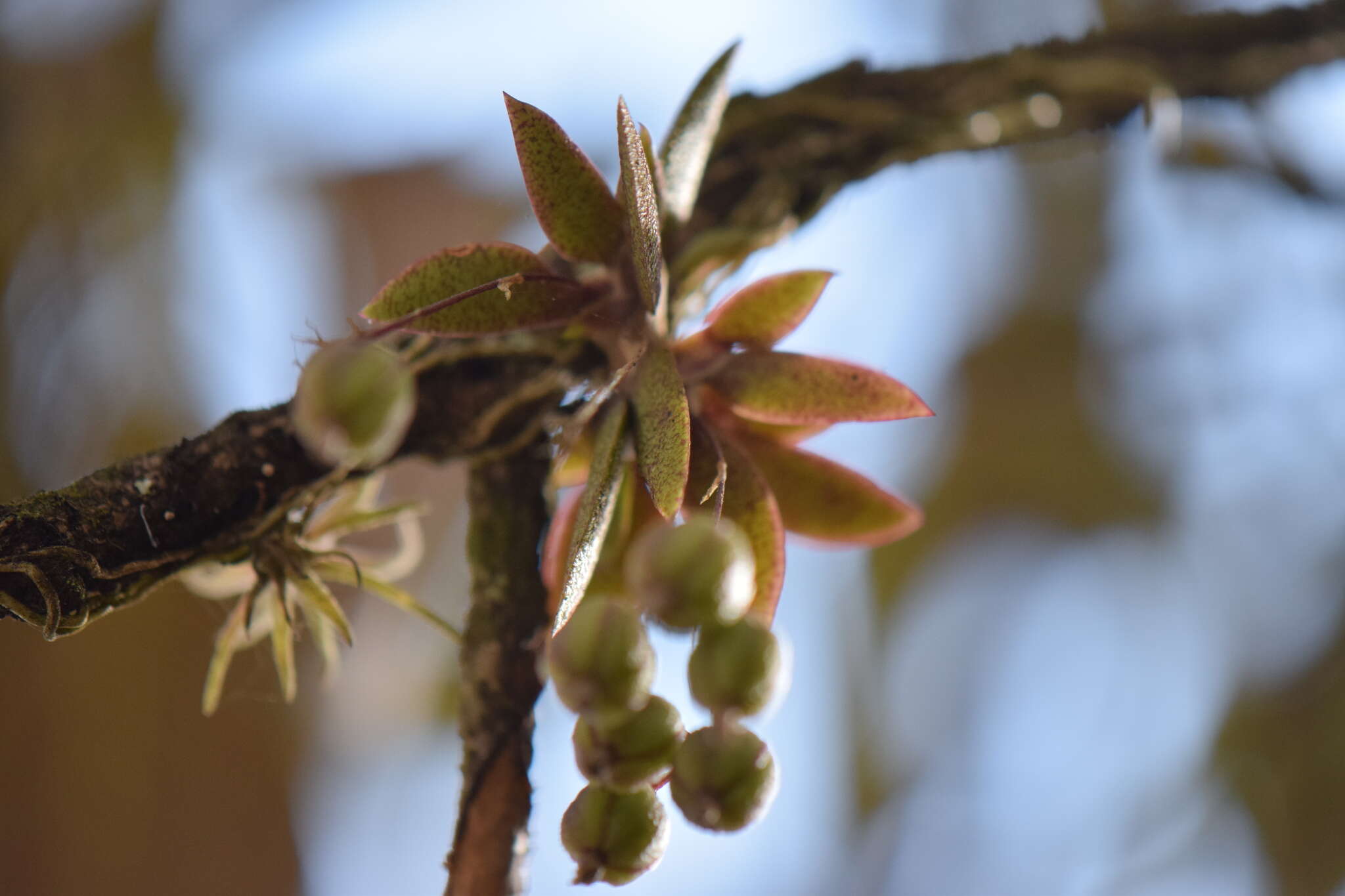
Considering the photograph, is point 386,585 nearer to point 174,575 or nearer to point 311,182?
point 174,575

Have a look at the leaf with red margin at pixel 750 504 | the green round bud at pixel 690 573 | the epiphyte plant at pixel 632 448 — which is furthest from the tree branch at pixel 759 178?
the green round bud at pixel 690 573

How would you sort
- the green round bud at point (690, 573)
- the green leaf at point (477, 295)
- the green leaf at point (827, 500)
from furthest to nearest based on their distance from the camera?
the green leaf at point (827, 500) < the green leaf at point (477, 295) < the green round bud at point (690, 573)

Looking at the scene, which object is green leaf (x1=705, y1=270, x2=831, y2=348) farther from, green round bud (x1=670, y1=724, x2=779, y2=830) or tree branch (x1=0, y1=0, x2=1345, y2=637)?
green round bud (x1=670, y1=724, x2=779, y2=830)

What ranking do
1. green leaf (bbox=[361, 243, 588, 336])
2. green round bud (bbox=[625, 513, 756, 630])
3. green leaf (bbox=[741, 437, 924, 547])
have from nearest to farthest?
green round bud (bbox=[625, 513, 756, 630]), green leaf (bbox=[361, 243, 588, 336]), green leaf (bbox=[741, 437, 924, 547])

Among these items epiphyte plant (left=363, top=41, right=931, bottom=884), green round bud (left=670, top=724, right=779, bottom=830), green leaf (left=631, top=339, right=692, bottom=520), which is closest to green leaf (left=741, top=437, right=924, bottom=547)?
epiphyte plant (left=363, top=41, right=931, bottom=884)

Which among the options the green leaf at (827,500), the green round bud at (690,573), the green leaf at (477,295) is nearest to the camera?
the green round bud at (690,573)

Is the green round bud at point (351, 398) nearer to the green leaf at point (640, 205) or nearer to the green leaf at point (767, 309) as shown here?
the green leaf at point (640, 205)

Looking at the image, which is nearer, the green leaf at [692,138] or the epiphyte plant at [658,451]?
the epiphyte plant at [658,451]

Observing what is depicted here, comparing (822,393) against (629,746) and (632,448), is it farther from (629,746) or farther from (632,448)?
(629,746)

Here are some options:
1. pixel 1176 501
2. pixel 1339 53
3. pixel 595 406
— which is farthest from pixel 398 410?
pixel 1176 501
